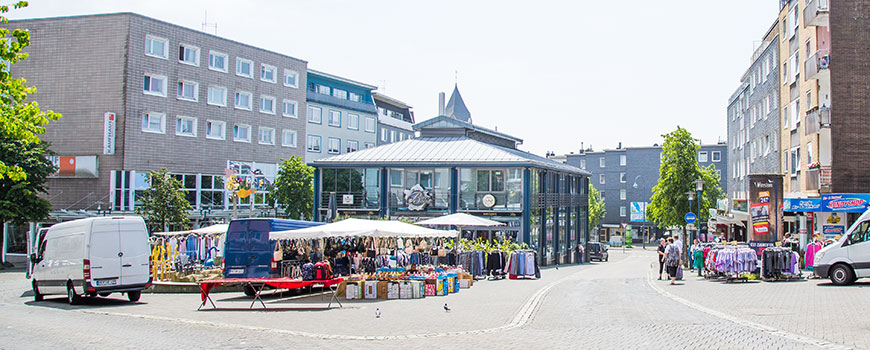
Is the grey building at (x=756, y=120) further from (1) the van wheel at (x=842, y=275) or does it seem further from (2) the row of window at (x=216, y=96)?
(2) the row of window at (x=216, y=96)

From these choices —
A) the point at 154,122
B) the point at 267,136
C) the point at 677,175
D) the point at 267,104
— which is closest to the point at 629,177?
the point at 267,136

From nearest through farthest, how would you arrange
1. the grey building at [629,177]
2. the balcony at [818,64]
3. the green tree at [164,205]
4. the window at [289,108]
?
1. the balcony at [818,64]
2. the green tree at [164,205]
3. the window at [289,108]
4. the grey building at [629,177]

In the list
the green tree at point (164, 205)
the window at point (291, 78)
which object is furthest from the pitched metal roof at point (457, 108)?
the green tree at point (164, 205)

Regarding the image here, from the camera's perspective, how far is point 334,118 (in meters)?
71.9

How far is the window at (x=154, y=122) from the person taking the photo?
49938 mm

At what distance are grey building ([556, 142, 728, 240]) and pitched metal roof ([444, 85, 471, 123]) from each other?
75.3 ft

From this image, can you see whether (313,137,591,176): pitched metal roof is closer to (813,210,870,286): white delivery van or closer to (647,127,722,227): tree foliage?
(647,127,722,227): tree foliage

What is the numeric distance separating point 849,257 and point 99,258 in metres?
21.2

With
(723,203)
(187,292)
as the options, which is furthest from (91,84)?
(723,203)

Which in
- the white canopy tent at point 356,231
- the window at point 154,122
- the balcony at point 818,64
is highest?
the balcony at point 818,64

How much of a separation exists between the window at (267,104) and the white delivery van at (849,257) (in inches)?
1764

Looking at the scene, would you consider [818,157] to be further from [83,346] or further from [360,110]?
[360,110]

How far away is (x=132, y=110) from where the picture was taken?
48875mm

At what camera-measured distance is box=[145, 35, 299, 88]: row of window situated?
5056 centimetres
